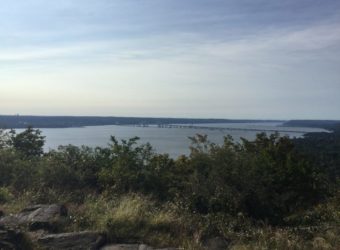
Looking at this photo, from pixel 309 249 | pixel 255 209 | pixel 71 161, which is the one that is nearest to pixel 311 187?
pixel 255 209

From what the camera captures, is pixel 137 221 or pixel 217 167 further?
pixel 217 167

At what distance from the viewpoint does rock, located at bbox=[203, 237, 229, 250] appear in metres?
4.68

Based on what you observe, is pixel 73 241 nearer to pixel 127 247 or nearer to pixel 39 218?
pixel 127 247

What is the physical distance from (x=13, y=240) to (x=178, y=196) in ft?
9.13

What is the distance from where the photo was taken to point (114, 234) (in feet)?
16.8

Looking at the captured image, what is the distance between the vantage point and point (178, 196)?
22.4ft

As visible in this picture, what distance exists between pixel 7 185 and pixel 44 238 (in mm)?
3458

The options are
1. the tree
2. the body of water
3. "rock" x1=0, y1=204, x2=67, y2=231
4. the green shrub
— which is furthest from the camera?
the body of water

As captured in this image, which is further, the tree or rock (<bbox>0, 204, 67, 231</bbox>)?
the tree

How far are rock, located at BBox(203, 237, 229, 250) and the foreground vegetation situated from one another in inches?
2.6

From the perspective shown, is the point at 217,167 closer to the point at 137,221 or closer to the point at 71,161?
the point at 137,221

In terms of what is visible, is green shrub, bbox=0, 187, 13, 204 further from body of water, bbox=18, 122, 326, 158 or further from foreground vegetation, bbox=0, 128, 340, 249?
body of water, bbox=18, 122, 326, 158

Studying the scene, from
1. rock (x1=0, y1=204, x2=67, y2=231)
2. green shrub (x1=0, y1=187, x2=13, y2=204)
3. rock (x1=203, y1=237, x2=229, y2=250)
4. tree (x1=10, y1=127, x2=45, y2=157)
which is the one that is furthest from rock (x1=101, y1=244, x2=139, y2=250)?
tree (x1=10, y1=127, x2=45, y2=157)

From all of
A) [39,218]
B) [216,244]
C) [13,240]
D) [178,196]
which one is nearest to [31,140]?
[178,196]
